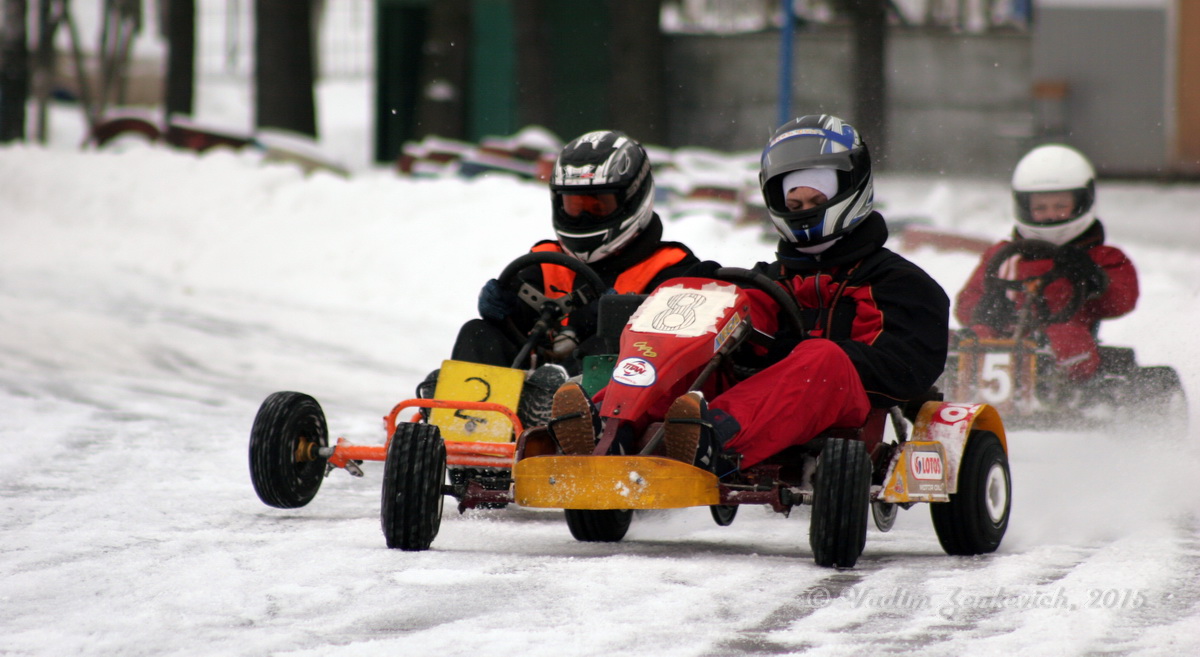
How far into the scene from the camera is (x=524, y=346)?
5473mm

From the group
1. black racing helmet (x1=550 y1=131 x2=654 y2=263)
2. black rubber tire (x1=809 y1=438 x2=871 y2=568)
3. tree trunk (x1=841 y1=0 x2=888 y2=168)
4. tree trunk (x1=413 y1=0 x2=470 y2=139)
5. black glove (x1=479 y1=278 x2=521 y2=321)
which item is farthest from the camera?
tree trunk (x1=413 y1=0 x2=470 y2=139)

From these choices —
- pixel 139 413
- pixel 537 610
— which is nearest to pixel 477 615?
pixel 537 610

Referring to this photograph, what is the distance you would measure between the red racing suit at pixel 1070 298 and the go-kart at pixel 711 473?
2878 millimetres

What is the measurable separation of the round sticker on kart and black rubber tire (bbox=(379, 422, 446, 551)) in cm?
57

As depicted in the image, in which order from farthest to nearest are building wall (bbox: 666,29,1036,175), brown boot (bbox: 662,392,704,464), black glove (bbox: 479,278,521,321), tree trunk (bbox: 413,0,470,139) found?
tree trunk (bbox: 413,0,470,139), building wall (bbox: 666,29,1036,175), black glove (bbox: 479,278,521,321), brown boot (bbox: 662,392,704,464)

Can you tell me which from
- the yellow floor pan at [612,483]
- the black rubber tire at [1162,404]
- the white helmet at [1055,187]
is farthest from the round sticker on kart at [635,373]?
the white helmet at [1055,187]

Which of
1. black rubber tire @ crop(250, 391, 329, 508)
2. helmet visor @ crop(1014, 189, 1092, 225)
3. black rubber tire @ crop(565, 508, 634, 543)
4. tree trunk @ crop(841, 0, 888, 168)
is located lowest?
black rubber tire @ crop(565, 508, 634, 543)

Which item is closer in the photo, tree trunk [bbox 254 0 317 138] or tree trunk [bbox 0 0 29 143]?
tree trunk [bbox 254 0 317 138]

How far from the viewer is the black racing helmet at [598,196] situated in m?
5.83

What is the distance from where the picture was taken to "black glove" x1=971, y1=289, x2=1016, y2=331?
8102mm

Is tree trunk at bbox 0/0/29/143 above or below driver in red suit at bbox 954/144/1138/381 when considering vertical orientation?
above

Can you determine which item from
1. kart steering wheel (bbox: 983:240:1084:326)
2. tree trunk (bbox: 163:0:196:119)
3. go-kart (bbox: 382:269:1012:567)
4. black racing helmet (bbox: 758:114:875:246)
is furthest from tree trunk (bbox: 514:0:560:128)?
go-kart (bbox: 382:269:1012:567)

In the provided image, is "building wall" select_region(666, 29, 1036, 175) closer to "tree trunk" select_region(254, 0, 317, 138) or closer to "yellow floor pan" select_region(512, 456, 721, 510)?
"tree trunk" select_region(254, 0, 317, 138)

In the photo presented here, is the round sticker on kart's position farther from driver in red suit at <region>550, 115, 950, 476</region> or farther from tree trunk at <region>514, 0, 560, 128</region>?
tree trunk at <region>514, 0, 560, 128</region>
